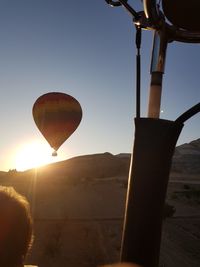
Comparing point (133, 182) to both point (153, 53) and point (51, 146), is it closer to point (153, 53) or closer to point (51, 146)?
point (153, 53)

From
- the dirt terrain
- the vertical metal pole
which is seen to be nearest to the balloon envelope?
the vertical metal pole

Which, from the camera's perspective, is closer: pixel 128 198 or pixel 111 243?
pixel 128 198

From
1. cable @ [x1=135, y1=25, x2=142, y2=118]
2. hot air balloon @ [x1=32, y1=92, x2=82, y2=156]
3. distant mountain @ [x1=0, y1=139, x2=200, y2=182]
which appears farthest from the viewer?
distant mountain @ [x1=0, y1=139, x2=200, y2=182]

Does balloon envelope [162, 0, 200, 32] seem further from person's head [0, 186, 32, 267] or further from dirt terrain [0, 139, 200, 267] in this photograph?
dirt terrain [0, 139, 200, 267]

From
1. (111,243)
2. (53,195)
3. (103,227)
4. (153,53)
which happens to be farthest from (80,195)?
(153,53)

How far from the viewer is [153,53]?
3.27m

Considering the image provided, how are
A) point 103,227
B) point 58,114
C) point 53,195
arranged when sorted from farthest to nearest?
point 53,195 → point 103,227 → point 58,114

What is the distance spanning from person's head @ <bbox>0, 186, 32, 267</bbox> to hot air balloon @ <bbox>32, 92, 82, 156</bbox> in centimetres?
1310

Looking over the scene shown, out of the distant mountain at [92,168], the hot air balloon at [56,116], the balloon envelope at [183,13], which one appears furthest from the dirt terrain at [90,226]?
the distant mountain at [92,168]

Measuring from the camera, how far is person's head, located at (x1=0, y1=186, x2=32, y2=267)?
205 cm

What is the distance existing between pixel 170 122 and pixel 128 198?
656mm

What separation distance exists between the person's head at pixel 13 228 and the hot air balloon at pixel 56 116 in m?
13.1

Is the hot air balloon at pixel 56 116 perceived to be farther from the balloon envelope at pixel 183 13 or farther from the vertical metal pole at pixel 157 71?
the balloon envelope at pixel 183 13

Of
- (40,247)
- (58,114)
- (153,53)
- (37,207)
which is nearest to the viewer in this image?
(153,53)
